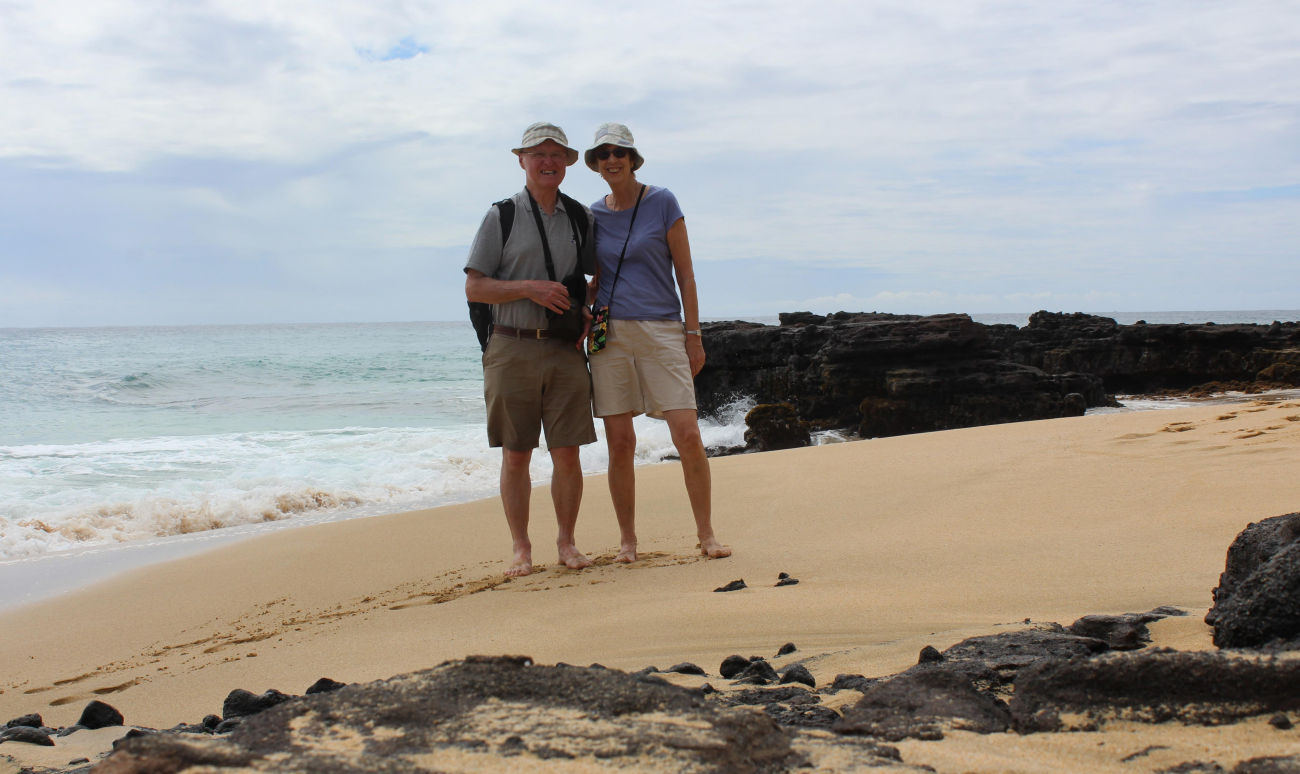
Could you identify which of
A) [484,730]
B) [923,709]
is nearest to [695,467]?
[923,709]

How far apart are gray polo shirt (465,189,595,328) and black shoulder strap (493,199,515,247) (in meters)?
0.01

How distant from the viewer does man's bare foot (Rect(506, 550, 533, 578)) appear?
4.16 metres

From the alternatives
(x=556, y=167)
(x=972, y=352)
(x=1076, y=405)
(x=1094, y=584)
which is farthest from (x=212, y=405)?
(x=1094, y=584)

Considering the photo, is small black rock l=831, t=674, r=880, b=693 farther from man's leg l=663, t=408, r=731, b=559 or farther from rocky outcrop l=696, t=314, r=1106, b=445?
rocky outcrop l=696, t=314, r=1106, b=445

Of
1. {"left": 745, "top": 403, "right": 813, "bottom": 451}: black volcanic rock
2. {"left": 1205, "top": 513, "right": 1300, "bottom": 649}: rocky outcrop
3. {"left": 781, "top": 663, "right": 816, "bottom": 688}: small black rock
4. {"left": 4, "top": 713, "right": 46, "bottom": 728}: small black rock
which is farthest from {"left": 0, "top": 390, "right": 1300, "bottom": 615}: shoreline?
{"left": 1205, "top": 513, "right": 1300, "bottom": 649}: rocky outcrop

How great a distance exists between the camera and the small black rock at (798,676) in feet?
6.84

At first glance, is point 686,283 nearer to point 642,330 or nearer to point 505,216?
point 642,330

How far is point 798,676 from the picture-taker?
2107 millimetres

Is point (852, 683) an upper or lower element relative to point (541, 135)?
lower

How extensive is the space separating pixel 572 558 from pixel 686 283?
4.47 feet

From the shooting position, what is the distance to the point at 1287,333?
18859 mm

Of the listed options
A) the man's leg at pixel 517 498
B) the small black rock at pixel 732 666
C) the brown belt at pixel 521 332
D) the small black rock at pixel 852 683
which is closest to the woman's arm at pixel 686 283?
the brown belt at pixel 521 332

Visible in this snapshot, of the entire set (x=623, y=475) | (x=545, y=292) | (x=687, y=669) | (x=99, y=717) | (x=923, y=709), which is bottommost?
(x=99, y=717)

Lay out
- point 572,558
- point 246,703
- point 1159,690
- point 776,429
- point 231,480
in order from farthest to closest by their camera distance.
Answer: point 776,429, point 231,480, point 572,558, point 246,703, point 1159,690
